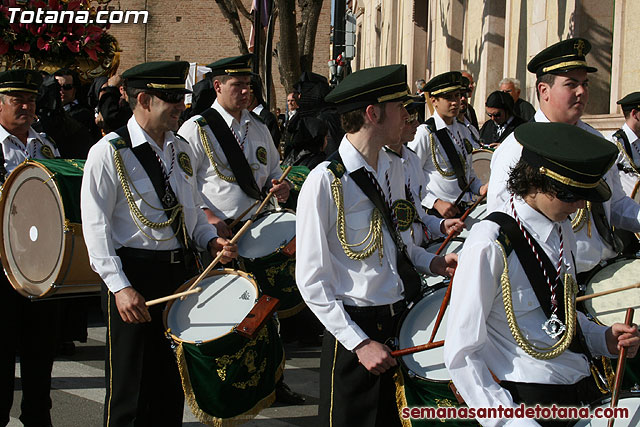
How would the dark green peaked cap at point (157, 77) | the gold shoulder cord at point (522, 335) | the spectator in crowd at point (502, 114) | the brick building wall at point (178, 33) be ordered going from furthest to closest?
the brick building wall at point (178, 33) < the spectator in crowd at point (502, 114) < the dark green peaked cap at point (157, 77) < the gold shoulder cord at point (522, 335)

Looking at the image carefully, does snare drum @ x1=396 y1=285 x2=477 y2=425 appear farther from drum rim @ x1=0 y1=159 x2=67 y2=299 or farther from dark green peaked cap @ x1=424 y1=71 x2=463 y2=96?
dark green peaked cap @ x1=424 y1=71 x2=463 y2=96

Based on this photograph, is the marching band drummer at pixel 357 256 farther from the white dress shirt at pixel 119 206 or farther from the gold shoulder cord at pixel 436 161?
the gold shoulder cord at pixel 436 161

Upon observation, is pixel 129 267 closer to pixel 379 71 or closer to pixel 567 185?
pixel 379 71

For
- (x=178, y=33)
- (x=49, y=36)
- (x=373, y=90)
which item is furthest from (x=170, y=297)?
(x=178, y=33)

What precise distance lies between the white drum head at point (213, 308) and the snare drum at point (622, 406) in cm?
175

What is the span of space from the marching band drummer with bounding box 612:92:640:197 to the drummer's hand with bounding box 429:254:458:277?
12.6 feet

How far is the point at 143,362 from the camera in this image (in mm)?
4062

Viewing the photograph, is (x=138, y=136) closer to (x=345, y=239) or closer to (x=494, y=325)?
(x=345, y=239)

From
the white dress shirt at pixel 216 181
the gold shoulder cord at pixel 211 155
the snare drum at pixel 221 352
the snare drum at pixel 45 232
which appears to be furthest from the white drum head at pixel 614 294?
the snare drum at pixel 45 232

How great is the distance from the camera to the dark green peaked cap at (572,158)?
263 centimetres

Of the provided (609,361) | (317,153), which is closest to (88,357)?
(317,153)

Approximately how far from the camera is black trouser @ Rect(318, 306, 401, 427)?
3.43 m

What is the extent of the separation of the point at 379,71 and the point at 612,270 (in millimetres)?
1489

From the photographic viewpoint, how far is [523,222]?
108 inches
